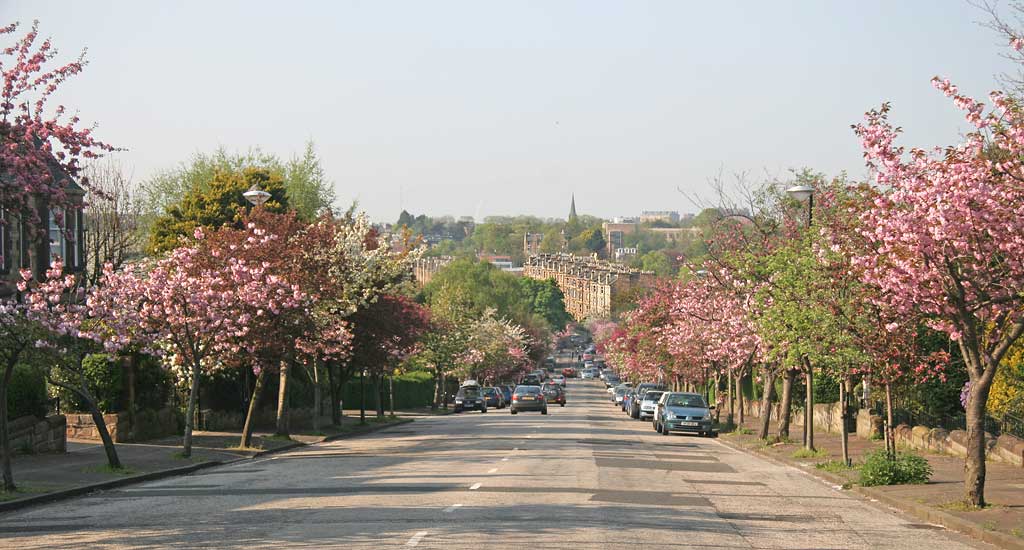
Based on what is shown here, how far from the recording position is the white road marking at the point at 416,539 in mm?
13258

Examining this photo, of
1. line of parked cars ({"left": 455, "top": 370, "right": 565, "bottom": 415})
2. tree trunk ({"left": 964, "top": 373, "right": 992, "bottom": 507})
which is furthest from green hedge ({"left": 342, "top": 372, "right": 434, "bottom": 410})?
tree trunk ({"left": 964, "top": 373, "right": 992, "bottom": 507})

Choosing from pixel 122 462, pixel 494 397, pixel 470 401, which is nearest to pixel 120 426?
pixel 122 462

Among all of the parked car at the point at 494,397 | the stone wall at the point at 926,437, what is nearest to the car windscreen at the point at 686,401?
the stone wall at the point at 926,437

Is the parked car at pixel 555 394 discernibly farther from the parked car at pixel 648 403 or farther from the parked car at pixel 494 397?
the parked car at pixel 648 403

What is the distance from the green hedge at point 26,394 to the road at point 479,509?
4.91 m

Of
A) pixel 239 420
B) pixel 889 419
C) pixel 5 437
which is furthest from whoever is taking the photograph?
pixel 239 420

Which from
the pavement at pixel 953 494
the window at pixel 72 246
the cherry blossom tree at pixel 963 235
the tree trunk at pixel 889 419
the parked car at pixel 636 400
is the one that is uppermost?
the window at pixel 72 246

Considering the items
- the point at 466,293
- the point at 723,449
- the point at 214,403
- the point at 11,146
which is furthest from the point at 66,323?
the point at 466,293

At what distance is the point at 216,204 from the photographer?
2311 inches

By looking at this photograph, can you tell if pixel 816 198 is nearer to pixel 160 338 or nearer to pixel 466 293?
pixel 160 338

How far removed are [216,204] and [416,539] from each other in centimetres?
4738

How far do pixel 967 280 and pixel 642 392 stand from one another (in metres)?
49.1

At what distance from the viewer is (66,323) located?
2133cm

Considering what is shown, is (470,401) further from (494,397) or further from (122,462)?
(122,462)
